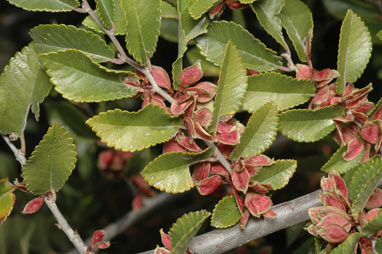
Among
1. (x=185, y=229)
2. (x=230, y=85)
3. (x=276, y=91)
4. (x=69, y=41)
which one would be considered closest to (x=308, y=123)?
(x=276, y=91)

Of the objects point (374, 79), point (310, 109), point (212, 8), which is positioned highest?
point (212, 8)

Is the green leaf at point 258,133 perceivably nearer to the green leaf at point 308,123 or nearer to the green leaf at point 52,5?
the green leaf at point 308,123

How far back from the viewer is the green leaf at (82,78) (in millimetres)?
698

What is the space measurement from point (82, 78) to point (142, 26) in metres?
0.12

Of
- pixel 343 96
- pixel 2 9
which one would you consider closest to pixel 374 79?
pixel 343 96

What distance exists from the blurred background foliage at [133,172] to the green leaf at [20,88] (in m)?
0.32

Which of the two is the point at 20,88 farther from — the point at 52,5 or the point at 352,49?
the point at 352,49

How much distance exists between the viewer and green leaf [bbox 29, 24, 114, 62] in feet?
2.35

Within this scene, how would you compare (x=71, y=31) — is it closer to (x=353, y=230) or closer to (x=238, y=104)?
(x=238, y=104)

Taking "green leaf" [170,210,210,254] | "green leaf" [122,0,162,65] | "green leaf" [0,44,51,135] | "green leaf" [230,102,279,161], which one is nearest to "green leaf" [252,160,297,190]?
"green leaf" [230,102,279,161]

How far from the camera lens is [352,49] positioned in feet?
2.67

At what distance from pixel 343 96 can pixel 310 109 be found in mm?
58

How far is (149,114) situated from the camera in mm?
704

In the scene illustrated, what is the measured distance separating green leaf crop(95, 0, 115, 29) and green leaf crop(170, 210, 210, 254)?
0.31m
